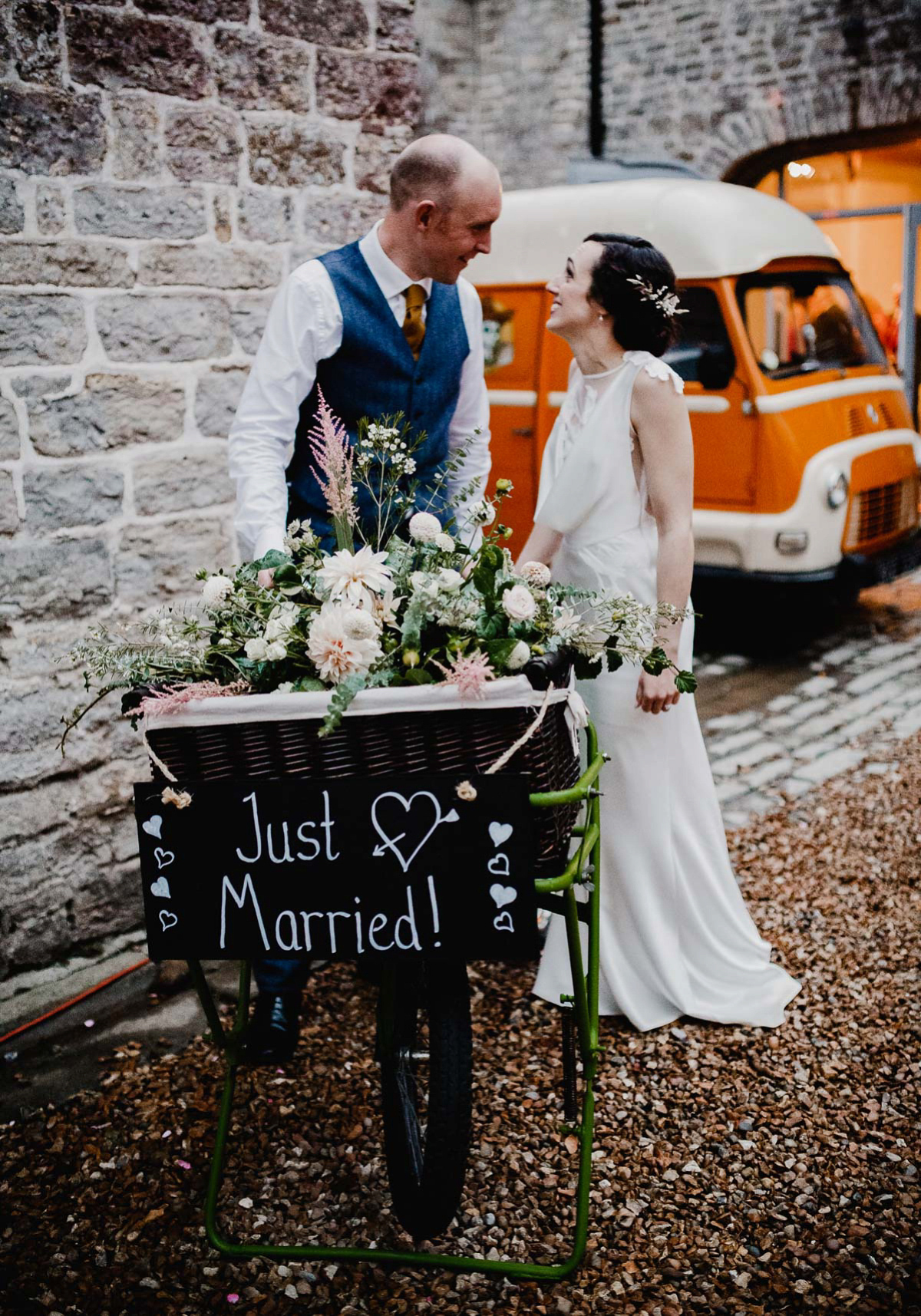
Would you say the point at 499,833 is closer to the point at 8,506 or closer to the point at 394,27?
the point at 8,506

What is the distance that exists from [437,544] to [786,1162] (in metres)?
1.59

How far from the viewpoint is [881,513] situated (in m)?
7.02

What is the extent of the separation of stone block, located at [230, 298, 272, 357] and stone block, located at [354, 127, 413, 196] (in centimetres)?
55

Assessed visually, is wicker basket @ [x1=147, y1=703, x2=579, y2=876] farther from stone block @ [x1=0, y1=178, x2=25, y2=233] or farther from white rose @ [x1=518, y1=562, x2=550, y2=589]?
stone block @ [x1=0, y1=178, x2=25, y2=233]

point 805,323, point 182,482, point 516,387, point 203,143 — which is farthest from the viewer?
point 516,387

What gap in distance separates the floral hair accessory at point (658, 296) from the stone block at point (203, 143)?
4.86 ft

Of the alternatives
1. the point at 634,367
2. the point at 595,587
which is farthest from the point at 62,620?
the point at 634,367

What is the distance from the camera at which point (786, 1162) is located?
2627mm

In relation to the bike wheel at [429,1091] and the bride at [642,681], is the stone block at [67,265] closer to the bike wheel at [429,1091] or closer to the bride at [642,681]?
the bride at [642,681]

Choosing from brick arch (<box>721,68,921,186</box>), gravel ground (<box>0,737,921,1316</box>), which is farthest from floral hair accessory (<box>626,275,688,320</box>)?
Result: brick arch (<box>721,68,921,186</box>)

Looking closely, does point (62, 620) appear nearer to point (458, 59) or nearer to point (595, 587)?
point (595, 587)

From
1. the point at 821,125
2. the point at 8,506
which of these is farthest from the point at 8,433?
the point at 821,125

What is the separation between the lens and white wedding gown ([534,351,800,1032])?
9.95ft

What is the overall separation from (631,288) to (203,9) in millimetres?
1657
